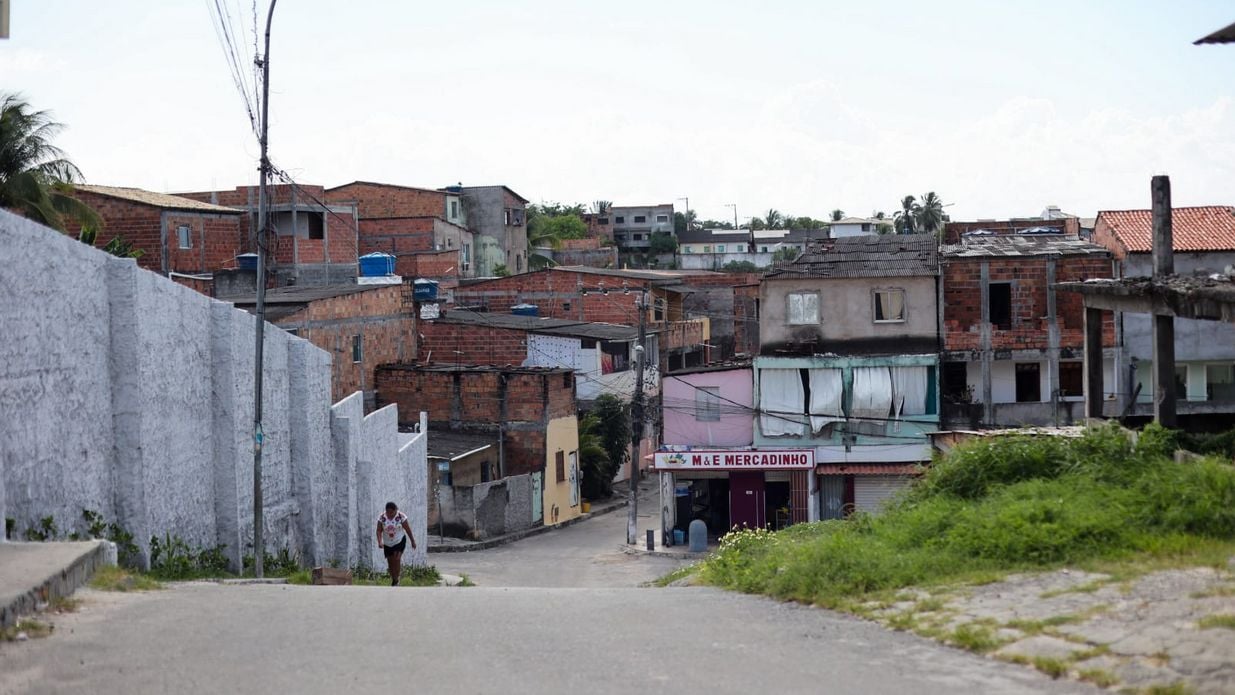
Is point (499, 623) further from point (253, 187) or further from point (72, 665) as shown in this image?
point (253, 187)

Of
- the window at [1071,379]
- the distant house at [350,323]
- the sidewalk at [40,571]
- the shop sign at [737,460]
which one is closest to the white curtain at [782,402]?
the shop sign at [737,460]

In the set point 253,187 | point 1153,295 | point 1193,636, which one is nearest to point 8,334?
point 1193,636

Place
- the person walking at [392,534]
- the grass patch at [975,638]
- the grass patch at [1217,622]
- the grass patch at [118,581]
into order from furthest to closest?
the person walking at [392,534]
the grass patch at [118,581]
the grass patch at [975,638]
the grass patch at [1217,622]

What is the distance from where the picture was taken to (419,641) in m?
8.80

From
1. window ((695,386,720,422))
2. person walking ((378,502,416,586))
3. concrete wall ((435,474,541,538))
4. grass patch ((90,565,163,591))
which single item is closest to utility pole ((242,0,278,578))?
person walking ((378,502,416,586))

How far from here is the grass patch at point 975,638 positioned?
7984 millimetres

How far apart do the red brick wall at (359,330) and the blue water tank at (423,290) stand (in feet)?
2.79

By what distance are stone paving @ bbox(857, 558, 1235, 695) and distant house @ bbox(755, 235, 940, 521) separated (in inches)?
1069

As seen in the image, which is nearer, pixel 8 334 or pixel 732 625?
pixel 732 625

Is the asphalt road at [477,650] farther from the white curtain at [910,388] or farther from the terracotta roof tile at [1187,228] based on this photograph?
the terracotta roof tile at [1187,228]

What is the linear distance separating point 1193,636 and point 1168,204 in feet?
33.1

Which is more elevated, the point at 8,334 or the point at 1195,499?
the point at 8,334

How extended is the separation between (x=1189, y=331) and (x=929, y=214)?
75.5 metres

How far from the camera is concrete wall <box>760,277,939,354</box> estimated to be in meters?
37.8
